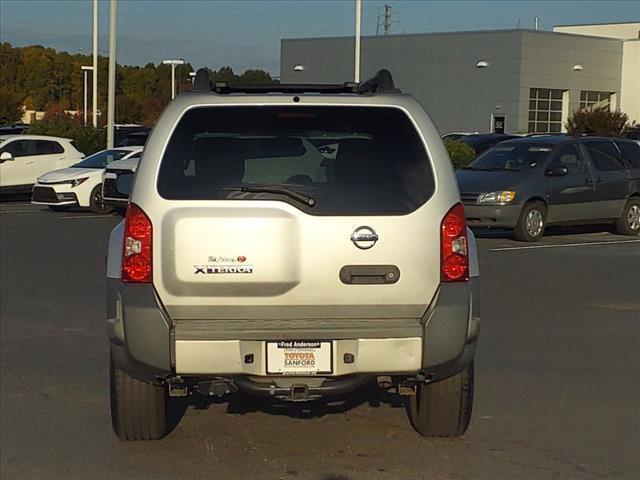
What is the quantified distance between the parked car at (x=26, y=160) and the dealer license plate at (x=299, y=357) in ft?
71.4

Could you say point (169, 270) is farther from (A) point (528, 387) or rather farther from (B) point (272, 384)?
(A) point (528, 387)

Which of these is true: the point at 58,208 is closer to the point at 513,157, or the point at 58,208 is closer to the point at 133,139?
the point at 133,139

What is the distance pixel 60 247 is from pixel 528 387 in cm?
1033

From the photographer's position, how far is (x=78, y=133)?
33.4m

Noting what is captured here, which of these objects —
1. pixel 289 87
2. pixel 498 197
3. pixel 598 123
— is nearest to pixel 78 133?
pixel 598 123

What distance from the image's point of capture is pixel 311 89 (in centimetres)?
589

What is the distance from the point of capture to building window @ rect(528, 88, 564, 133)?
192ft

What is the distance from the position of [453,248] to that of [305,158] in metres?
0.89

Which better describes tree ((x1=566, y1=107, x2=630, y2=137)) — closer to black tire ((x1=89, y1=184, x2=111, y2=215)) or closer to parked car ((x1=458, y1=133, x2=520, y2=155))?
parked car ((x1=458, y1=133, x2=520, y2=155))

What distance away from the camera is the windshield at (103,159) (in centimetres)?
2353

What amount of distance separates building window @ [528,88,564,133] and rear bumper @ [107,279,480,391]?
54.2m

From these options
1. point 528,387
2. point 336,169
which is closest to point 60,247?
point 528,387

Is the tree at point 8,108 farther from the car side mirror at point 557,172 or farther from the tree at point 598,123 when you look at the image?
the car side mirror at point 557,172

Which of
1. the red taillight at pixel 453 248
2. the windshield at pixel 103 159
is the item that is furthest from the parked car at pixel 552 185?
the red taillight at pixel 453 248
